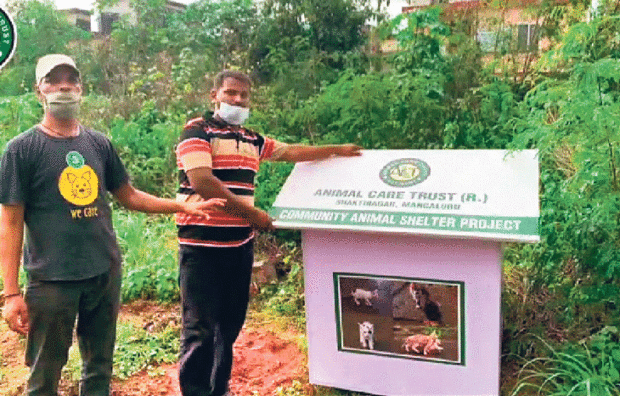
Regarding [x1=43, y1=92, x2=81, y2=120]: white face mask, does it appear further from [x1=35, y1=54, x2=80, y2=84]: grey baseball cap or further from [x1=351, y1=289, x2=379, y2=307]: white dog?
[x1=351, y1=289, x2=379, y2=307]: white dog

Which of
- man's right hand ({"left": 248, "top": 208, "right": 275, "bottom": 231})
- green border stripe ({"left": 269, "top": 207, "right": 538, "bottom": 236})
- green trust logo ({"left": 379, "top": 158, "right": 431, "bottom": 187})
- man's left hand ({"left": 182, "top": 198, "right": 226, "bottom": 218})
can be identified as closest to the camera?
green border stripe ({"left": 269, "top": 207, "right": 538, "bottom": 236})

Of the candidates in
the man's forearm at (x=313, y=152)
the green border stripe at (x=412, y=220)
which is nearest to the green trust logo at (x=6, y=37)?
the man's forearm at (x=313, y=152)

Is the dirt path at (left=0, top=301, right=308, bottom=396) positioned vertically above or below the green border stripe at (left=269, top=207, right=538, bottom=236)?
below

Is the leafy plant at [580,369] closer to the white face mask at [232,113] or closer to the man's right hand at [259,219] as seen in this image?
the man's right hand at [259,219]

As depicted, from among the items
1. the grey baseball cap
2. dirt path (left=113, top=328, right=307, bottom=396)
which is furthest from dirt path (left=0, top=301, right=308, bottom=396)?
the grey baseball cap

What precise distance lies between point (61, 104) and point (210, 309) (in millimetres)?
1007

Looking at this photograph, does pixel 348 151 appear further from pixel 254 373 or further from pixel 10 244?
pixel 10 244

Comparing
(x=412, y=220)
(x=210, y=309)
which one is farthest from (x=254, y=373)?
(x=412, y=220)

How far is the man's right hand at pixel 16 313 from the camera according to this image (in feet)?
6.72

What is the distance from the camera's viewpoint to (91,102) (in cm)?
770

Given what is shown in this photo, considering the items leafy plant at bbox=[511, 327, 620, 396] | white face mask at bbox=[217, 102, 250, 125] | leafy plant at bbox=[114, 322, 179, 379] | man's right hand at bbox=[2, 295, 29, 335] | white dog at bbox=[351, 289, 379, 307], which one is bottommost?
leafy plant at bbox=[114, 322, 179, 379]

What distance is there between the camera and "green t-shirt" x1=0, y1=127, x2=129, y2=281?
2023 mm

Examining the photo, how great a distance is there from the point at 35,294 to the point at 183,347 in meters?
0.70

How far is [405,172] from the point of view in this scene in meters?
2.55
